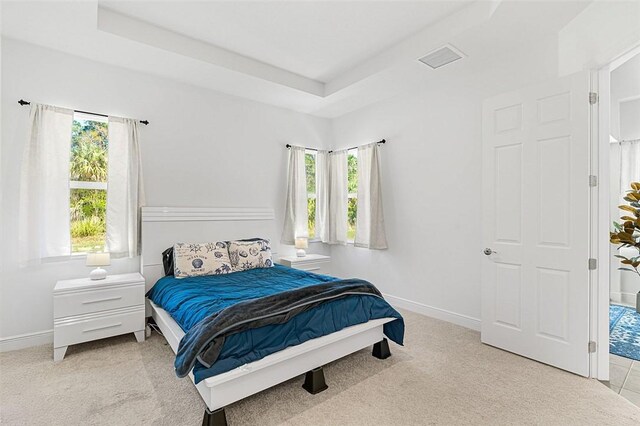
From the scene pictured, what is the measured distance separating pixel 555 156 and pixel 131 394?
3.84 metres

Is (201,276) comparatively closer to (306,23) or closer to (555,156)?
(306,23)

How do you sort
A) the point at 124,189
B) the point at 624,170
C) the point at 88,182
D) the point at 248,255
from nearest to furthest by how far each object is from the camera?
the point at 88,182 → the point at 124,189 → the point at 248,255 → the point at 624,170

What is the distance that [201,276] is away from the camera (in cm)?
344

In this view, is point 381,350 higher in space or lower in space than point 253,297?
lower

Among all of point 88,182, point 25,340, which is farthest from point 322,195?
point 25,340

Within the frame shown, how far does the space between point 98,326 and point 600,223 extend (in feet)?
14.6

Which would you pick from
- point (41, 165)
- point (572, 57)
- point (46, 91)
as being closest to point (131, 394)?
point (41, 165)

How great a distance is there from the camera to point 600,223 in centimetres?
248

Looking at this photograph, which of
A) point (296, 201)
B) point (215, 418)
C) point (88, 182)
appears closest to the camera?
point (215, 418)

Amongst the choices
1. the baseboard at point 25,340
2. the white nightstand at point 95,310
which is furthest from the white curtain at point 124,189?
the baseboard at point 25,340

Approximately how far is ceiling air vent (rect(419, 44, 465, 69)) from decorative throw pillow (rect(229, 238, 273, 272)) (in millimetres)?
2858

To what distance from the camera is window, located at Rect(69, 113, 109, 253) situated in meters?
3.38

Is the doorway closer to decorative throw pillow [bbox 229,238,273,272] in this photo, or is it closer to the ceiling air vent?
the ceiling air vent

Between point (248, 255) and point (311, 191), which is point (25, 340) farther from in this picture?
point (311, 191)
